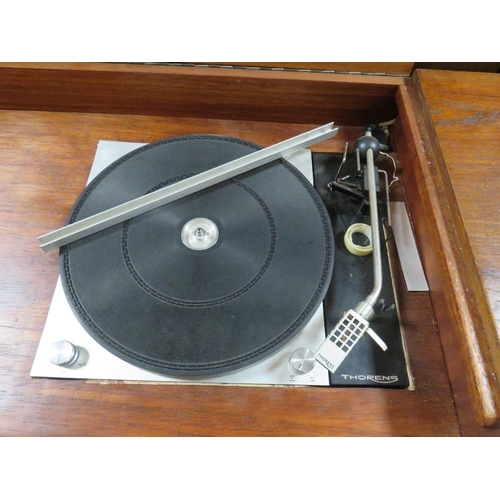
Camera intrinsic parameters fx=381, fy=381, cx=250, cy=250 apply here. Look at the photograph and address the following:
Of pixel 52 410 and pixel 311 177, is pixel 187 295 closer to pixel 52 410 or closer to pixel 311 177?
pixel 52 410

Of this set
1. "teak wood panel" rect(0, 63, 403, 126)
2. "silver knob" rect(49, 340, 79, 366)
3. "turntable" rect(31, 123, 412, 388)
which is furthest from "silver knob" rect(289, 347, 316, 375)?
"teak wood panel" rect(0, 63, 403, 126)

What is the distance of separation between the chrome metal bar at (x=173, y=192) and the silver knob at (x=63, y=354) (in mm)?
196

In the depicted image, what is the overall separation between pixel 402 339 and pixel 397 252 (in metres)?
0.19

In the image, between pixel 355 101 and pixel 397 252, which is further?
pixel 355 101

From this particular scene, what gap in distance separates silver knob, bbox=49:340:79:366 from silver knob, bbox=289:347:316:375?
380 millimetres

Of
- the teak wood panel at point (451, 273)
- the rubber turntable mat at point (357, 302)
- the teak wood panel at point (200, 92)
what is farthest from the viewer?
the teak wood panel at point (200, 92)

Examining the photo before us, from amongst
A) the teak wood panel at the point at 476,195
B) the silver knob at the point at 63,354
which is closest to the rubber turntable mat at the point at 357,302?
the teak wood panel at the point at 476,195

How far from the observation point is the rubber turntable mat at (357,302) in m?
0.69

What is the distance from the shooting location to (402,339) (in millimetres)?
731

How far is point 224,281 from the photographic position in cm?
70

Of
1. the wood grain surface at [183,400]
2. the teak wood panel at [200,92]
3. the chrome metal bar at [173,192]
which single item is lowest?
the wood grain surface at [183,400]

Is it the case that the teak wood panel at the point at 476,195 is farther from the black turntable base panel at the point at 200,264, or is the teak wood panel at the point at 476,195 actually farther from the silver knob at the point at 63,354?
the silver knob at the point at 63,354

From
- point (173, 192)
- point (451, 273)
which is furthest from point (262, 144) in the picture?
point (451, 273)

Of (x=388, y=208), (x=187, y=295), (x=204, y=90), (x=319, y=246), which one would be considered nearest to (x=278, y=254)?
(x=319, y=246)
